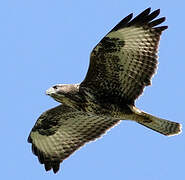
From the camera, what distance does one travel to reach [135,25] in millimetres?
11148

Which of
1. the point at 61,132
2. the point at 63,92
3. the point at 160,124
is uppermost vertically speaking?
the point at 63,92

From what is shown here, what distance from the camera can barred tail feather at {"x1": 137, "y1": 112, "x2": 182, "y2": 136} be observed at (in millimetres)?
11375

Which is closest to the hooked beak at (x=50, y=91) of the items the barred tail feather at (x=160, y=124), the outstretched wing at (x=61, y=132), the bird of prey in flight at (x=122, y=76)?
the bird of prey in flight at (x=122, y=76)

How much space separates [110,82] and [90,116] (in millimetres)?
1232

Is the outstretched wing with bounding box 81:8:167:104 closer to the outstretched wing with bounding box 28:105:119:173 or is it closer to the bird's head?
the bird's head

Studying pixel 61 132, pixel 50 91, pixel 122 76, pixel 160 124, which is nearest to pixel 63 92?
pixel 50 91

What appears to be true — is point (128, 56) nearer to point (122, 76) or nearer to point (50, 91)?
point (122, 76)

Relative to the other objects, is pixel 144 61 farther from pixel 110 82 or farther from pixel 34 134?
pixel 34 134

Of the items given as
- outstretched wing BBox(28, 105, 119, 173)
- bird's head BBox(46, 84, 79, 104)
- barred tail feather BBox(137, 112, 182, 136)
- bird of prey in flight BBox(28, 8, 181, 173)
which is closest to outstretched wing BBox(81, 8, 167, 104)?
bird of prey in flight BBox(28, 8, 181, 173)

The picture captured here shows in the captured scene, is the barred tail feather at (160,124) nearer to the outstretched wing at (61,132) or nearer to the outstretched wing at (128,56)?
the outstretched wing at (128,56)

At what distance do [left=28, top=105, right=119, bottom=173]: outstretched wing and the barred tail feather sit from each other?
93 centimetres

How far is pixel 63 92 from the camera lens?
11.2m

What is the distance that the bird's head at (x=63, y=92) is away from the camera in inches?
442

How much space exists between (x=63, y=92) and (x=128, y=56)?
4.33 ft
